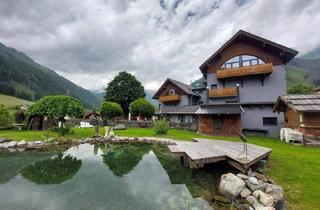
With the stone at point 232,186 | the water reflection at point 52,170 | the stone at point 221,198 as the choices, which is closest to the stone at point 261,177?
the stone at point 232,186

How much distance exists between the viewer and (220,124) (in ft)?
64.4

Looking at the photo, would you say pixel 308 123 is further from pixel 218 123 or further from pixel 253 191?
pixel 253 191

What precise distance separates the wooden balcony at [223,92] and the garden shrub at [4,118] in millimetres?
24266

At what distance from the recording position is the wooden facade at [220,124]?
745 inches

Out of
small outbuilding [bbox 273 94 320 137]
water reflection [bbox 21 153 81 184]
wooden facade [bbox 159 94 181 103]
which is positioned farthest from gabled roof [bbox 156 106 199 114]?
water reflection [bbox 21 153 81 184]

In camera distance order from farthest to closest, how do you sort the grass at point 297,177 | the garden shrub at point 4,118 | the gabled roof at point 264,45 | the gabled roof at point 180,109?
the gabled roof at point 180,109, the garden shrub at point 4,118, the gabled roof at point 264,45, the grass at point 297,177

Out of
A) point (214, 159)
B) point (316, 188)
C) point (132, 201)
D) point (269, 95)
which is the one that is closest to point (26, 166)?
point (132, 201)

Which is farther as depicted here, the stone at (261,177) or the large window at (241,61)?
the large window at (241,61)

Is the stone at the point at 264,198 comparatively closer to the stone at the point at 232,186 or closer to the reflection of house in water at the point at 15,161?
Answer: the stone at the point at 232,186

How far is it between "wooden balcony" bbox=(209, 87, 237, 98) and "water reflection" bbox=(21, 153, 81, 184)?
17.7 m

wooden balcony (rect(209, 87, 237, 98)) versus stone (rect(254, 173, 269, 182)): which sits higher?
wooden balcony (rect(209, 87, 237, 98))

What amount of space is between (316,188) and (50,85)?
504 ft

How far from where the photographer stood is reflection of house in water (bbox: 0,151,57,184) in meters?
8.17

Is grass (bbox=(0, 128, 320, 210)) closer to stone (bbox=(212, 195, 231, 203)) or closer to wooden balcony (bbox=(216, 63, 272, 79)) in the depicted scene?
stone (bbox=(212, 195, 231, 203))
